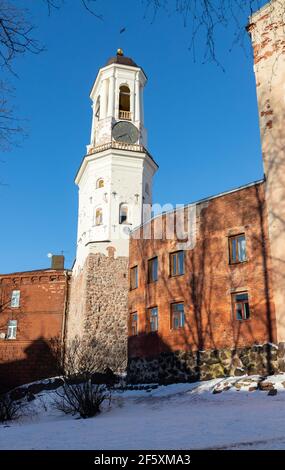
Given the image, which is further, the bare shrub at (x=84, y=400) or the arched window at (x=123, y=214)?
the arched window at (x=123, y=214)

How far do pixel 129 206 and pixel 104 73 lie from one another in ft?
38.0

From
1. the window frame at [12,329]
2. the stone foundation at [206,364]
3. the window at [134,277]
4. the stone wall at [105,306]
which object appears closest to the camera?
the stone foundation at [206,364]

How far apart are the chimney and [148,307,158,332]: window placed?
64.1 feet

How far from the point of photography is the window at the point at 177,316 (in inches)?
830

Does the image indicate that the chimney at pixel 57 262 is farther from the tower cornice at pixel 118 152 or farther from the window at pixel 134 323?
the window at pixel 134 323

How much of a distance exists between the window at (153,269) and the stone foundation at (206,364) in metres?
3.91

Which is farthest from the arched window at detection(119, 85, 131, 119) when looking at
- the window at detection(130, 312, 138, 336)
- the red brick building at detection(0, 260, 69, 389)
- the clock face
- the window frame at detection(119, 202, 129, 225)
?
the window at detection(130, 312, 138, 336)

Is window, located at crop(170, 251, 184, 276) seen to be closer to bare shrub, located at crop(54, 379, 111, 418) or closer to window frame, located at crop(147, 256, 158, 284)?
window frame, located at crop(147, 256, 158, 284)

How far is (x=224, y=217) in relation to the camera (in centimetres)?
1988

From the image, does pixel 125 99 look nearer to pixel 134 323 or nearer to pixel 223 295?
pixel 134 323

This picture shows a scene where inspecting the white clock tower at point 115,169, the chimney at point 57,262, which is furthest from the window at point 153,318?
the chimney at point 57,262

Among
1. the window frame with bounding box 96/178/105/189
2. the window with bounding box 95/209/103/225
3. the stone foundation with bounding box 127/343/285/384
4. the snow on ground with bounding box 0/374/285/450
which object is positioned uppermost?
the window frame with bounding box 96/178/105/189

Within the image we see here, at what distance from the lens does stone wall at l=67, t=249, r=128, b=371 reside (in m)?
28.4
